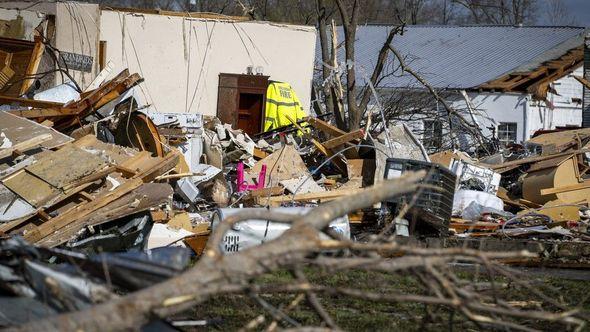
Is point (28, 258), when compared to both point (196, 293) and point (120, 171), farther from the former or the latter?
point (120, 171)

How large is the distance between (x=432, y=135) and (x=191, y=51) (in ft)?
18.6

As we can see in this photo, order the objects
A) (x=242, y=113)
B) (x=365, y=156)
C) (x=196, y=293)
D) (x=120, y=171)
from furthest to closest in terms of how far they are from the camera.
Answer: (x=242, y=113) → (x=365, y=156) → (x=120, y=171) → (x=196, y=293)

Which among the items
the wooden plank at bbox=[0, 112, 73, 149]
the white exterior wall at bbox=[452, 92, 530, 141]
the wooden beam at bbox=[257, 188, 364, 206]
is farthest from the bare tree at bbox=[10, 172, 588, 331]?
the white exterior wall at bbox=[452, 92, 530, 141]

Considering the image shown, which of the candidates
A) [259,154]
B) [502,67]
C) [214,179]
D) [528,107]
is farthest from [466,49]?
[214,179]

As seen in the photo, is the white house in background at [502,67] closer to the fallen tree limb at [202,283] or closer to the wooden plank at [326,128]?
the wooden plank at [326,128]

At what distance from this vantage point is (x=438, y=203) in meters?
12.1

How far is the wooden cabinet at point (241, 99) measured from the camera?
20312mm

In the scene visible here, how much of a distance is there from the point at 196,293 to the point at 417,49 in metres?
33.6

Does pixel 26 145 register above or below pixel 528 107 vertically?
below

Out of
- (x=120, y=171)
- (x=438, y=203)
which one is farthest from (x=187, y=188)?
(x=438, y=203)

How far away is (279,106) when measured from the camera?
66.2 feet

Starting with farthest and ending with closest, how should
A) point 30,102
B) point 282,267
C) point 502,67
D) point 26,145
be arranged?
1. point 502,67
2. point 30,102
3. point 26,145
4. point 282,267

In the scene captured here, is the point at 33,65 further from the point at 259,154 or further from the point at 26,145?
the point at 26,145

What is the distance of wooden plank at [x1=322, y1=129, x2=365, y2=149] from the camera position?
14.6 metres
